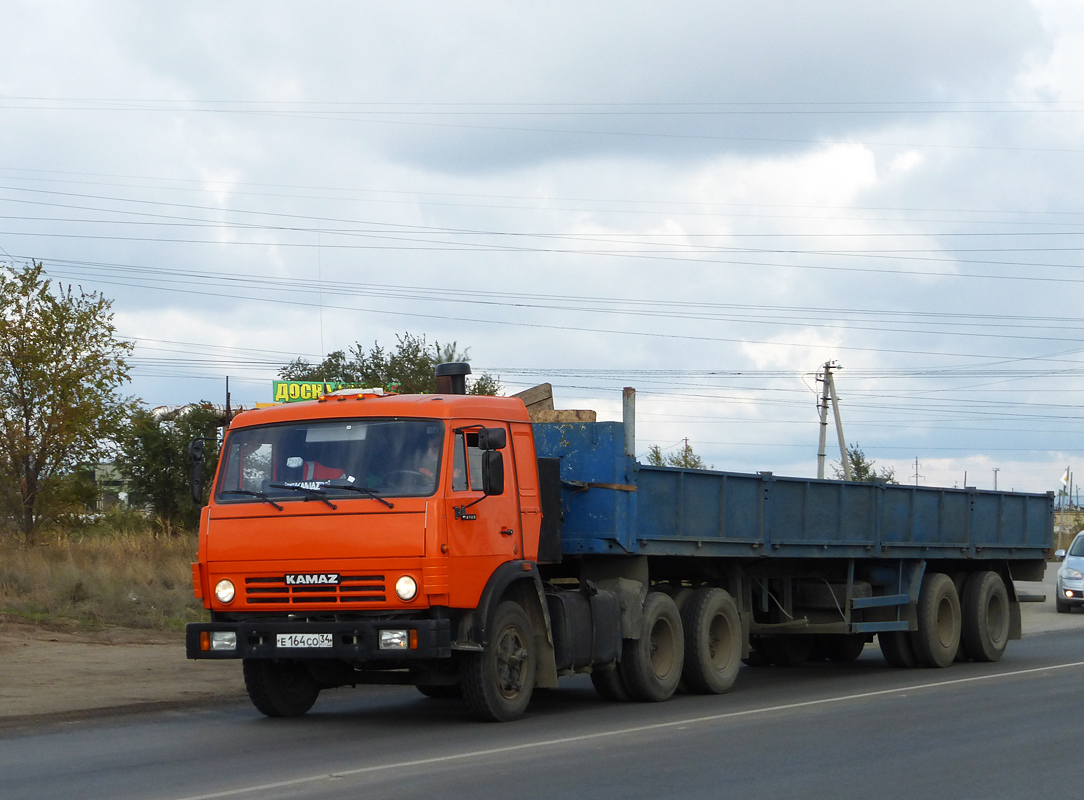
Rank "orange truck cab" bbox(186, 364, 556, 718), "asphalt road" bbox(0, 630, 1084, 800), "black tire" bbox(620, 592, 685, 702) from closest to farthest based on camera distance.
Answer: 1. "asphalt road" bbox(0, 630, 1084, 800)
2. "orange truck cab" bbox(186, 364, 556, 718)
3. "black tire" bbox(620, 592, 685, 702)

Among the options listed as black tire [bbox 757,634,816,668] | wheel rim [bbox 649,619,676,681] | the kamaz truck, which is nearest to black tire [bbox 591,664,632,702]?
the kamaz truck

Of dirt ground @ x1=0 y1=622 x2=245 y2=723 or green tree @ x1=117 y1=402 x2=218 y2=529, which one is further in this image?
green tree @ x1=117 y1=402 x2=218 y2=529

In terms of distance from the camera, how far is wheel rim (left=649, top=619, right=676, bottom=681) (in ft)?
41.5

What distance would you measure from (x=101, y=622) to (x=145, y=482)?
2937 cm

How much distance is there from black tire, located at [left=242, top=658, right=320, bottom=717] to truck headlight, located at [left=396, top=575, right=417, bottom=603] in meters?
1.68

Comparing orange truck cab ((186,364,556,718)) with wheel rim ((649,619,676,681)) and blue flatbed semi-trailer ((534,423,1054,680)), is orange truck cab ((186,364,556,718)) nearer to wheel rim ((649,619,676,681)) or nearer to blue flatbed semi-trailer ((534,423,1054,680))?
blue flatbed semi-trailer ((534,423,1054,680))

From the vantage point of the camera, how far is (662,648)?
12789mm

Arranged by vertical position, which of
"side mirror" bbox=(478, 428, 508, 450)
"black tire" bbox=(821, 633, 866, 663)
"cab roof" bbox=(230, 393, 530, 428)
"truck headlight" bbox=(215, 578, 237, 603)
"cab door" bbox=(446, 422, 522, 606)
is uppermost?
"cab roof" bbox=(230, 393, 530, 428)

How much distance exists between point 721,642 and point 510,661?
11.6 ft

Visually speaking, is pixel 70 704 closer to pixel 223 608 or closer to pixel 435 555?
pixel 223 608

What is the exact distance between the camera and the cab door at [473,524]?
1020 centimetres

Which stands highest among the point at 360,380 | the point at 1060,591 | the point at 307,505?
the point at 360,380

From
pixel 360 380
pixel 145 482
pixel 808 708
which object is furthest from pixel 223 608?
pixel 145 482

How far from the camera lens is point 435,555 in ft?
32.8
